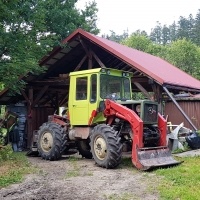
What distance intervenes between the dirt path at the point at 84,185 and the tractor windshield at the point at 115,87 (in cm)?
215

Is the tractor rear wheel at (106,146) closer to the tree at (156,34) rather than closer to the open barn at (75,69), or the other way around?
the open barn at (75,69)

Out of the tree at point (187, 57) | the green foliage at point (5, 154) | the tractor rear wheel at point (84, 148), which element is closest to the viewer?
the green foliage at point (5, 154)

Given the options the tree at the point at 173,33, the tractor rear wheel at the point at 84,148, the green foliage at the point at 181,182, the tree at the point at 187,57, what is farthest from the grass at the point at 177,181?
the tree at the point at 173,33

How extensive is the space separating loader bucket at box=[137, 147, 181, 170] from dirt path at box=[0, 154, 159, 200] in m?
0.29

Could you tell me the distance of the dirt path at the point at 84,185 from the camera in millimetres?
5879

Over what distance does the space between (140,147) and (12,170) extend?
10.6 ft

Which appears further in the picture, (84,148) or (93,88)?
(84,148)

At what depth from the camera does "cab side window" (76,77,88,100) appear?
9.82m

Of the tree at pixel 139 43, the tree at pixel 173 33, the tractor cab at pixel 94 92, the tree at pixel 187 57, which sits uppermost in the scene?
the tree at pixel 173 33

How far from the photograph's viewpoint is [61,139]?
1017 cm

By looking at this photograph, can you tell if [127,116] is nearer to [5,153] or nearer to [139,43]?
[5,153]

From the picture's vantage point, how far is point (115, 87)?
10.0 m

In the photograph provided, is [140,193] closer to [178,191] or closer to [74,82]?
[178,191]

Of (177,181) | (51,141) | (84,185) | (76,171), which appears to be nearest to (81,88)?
(51,141)
